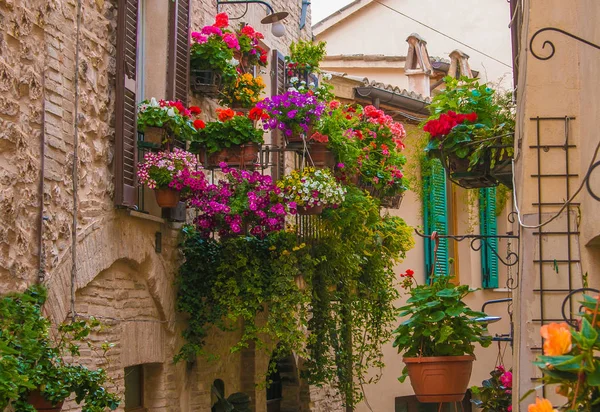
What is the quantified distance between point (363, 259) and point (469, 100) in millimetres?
3939

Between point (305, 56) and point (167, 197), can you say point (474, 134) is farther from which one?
point (305, 56)

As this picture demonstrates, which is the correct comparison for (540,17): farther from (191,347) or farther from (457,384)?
(191,347)

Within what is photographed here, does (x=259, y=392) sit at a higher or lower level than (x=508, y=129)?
lower

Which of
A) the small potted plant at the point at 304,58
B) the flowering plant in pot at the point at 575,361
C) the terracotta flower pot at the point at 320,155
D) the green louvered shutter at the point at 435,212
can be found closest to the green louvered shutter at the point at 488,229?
the green louvered shutter at the point at 435,212

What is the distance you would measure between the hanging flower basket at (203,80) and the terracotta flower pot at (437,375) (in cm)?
398

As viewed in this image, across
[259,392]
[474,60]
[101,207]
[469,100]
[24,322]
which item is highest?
[474,60]

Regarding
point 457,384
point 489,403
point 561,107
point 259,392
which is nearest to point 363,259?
point 259,392

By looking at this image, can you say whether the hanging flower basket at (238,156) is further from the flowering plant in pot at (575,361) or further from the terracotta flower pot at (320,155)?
the flowering plant in pot at (575,361)

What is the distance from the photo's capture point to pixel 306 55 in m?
12.0

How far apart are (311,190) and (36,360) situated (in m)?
3.55

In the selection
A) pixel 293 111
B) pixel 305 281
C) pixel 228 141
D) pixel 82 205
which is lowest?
pixel 305 281

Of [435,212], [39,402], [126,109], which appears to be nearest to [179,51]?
[126,109]

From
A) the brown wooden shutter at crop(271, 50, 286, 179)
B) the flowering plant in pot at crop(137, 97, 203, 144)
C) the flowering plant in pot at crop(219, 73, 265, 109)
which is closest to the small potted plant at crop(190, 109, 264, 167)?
the flowering plant in pot at crop(137, 97, 203, 144)

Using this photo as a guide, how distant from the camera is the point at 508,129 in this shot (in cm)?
717
